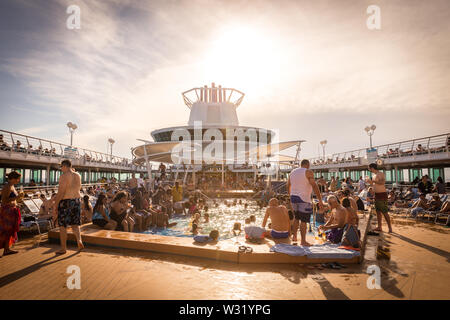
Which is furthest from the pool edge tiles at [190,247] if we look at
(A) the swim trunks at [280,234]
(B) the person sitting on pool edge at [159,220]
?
(B) the person sitting on pool edge at [159,220]

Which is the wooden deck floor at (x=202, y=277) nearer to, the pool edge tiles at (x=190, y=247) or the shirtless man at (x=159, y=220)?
the pool edge tiles at (x=190, y=247)

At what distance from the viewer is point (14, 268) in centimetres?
356

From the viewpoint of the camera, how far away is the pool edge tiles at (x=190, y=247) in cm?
381

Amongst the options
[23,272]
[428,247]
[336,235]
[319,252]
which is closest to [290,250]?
[319,252]

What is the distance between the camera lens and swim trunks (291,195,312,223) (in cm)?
434

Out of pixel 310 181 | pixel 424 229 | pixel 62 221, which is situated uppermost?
pixel 310 181

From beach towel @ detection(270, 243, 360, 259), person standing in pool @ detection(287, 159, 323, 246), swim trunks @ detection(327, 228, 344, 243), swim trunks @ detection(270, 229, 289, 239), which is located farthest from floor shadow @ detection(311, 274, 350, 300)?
swim trunks @ detection(327, 228, 344, 243)

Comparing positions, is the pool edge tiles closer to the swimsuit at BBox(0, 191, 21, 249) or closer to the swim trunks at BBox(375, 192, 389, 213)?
the swimsuit at BBox(0, 191, 21, 249)

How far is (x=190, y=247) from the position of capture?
4.11 metres

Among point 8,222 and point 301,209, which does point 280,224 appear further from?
point 8,222

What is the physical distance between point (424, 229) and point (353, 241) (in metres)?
4.13

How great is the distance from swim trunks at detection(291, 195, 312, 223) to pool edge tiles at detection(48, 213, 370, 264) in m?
0.74
